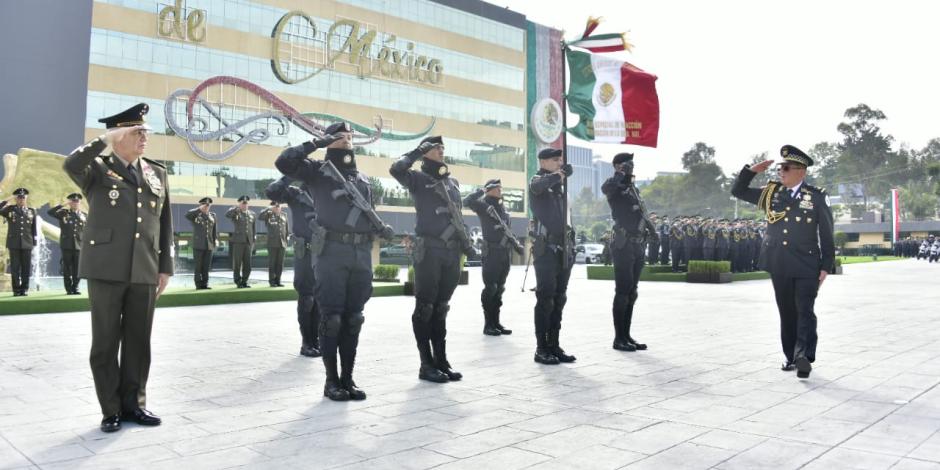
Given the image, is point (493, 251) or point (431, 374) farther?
point (493, 251)

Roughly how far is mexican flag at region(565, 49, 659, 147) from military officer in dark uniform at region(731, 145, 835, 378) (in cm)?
431

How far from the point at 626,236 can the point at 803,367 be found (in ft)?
7.86

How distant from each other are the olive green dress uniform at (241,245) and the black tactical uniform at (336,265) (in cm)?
1169

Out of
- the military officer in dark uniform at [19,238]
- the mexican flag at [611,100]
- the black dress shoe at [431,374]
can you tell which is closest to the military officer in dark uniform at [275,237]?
the military officer in dark uniform at [19,238]

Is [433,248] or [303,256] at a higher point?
[433,248]

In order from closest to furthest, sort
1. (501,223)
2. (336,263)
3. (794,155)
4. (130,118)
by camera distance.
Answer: (130,118) < (336,263) < (794,155) < (501,223)

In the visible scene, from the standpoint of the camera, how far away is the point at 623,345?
26.1 feet

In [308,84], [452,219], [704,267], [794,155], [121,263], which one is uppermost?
[308,84]

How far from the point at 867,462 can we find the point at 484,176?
4115 centimetres

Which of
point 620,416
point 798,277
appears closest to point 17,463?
point 620,416

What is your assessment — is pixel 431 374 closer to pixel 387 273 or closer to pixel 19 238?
pixel 19 238

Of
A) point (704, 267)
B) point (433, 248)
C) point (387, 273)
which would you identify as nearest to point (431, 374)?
point (433, 248)

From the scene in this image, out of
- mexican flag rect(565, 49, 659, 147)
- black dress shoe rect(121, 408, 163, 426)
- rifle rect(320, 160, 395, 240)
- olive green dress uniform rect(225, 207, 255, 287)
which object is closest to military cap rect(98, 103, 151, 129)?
rifle rect(320, 160, 395, 240)

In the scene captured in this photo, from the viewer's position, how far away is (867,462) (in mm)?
3717
